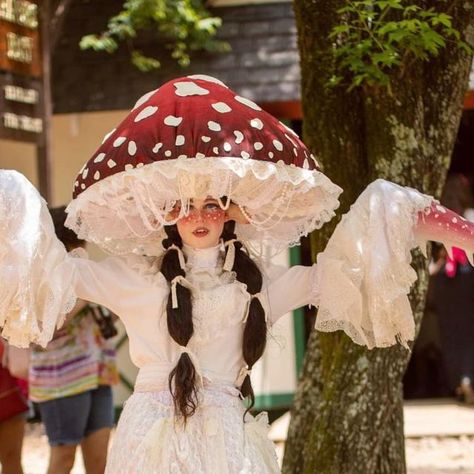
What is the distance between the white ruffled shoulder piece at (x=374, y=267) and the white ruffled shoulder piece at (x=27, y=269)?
0.85 metres

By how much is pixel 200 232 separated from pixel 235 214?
0.17 m

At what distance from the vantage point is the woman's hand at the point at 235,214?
412 centimetres

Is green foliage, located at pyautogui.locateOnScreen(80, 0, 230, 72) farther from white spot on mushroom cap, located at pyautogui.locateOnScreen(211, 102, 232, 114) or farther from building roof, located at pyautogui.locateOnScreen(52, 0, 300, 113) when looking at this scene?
white spot on mushroom cap, located at pyautogui.locateOnScreen(211, 102, 232, 114)

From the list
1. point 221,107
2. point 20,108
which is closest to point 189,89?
point 221,107

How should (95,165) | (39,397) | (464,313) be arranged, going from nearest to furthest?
(95,165) → (39,397) → (464,313)

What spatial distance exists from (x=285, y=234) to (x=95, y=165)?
70 cm

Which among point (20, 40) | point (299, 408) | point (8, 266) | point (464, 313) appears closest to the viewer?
point (8, 266)

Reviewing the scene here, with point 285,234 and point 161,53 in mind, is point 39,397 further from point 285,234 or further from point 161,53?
→ point 161,53

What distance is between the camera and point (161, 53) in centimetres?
1004

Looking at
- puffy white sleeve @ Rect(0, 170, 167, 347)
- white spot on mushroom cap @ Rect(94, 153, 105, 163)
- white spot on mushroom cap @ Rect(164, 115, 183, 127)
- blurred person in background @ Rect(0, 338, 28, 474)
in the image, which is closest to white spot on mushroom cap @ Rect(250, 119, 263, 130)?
white spot on mushroom cap @ Rect(164, 115, 183, 127)

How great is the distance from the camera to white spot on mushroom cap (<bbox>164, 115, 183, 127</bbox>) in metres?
3.93

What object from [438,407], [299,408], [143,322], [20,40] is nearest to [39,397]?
[299,408]

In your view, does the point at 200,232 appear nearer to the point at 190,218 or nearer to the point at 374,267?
the point at 190,218

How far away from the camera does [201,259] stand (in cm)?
406
